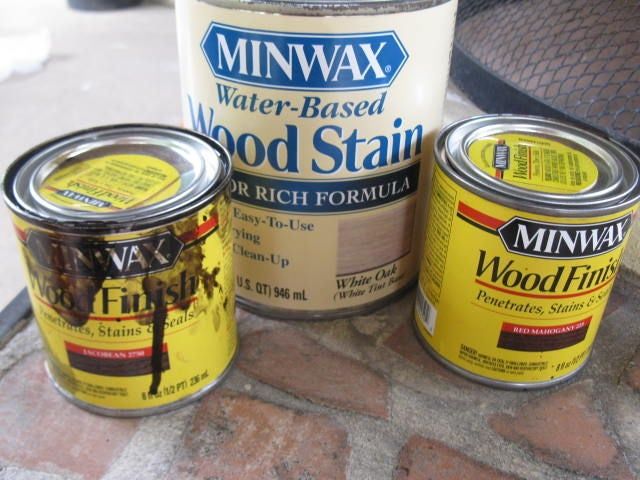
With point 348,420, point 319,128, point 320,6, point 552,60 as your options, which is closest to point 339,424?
point 348,420

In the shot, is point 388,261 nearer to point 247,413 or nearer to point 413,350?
point 413,350

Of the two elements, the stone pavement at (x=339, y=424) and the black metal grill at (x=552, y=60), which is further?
the black metal grill at (x=552, y=60)

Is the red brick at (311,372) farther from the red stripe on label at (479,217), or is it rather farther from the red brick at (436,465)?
the red stripe on label at (479,217)

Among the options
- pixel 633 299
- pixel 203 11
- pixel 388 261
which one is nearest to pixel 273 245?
pixel 388 261

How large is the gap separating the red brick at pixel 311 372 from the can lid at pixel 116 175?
0.26 metres

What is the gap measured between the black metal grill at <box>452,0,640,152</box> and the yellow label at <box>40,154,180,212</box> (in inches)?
25.3

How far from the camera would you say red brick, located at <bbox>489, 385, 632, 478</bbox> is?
0.73 m

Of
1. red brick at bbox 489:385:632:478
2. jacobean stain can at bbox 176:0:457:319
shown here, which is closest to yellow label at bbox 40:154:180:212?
jacobean stain can at bbox 176:0:457:319

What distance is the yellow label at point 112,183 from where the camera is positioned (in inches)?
26.9

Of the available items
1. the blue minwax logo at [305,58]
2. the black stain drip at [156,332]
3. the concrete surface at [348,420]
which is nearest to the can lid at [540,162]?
the blue minwax logo at [305,58]

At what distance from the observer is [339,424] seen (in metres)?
0.77

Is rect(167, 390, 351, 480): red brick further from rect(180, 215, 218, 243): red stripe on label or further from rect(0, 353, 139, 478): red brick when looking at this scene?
rect(180, 215, 218, 243): red stripe on label

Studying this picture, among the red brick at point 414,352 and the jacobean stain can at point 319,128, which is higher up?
the jacobean stain can at point 319,128

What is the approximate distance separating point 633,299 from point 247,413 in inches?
23.1
